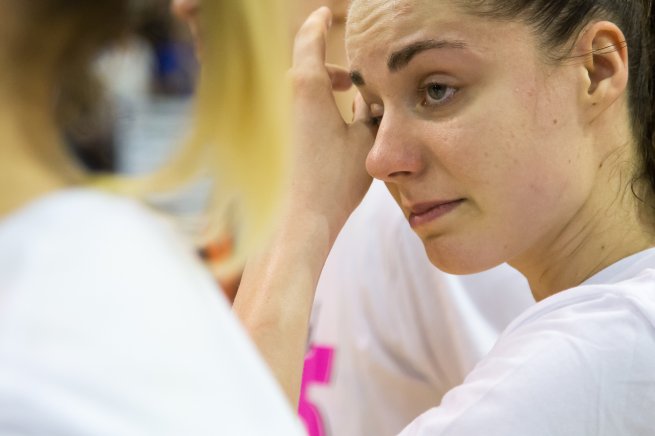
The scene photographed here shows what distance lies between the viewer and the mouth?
1.33 m

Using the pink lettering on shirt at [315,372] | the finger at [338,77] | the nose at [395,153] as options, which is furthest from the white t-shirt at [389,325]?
the nose at [395,153]

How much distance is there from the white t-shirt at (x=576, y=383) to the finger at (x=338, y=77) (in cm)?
54

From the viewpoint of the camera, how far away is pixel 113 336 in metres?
0.57

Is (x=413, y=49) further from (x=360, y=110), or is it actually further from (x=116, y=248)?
(x=116, y=248)

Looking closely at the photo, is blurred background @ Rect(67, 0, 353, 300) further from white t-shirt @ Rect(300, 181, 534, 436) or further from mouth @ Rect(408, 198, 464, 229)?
white t-shirt @ Rect(300, 181, 534, 436)

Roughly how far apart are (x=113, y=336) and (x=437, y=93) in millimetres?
809

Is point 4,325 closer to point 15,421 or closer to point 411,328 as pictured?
point 15,421

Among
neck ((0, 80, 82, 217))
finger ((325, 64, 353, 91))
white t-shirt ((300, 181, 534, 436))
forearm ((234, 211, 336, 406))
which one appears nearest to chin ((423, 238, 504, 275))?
forearm ((234, 211, 336, 406))

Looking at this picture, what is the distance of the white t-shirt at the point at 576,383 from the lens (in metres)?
1.13

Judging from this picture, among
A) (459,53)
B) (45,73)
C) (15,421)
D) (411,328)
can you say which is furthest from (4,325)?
(411,328)

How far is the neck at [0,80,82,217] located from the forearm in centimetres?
66

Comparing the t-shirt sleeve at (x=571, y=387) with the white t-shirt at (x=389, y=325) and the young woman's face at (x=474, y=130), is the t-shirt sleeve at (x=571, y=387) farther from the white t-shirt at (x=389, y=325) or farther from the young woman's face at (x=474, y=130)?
the white t-shirt at (x=389, y=325)

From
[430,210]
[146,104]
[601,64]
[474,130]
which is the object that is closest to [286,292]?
[430,210]

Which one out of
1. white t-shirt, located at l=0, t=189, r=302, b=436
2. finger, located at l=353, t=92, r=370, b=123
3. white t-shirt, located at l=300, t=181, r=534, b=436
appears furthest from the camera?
white t-shirt, located at l=300, t=181, r=534, b=436
